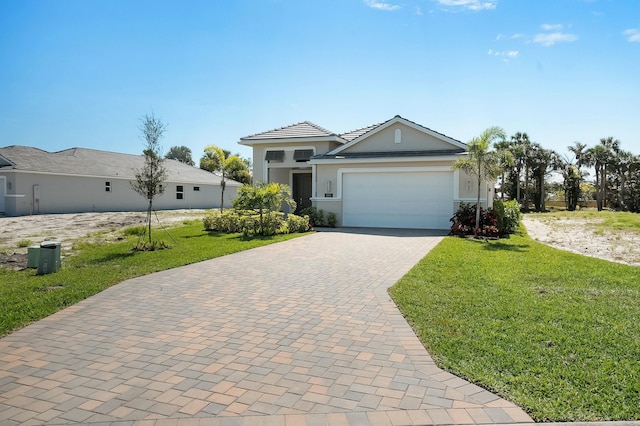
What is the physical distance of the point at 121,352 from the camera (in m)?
4.66

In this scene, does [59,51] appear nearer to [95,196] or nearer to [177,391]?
[177,391]

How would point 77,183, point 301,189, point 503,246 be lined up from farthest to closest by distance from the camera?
point 77,183, point 301,189, point 503,246

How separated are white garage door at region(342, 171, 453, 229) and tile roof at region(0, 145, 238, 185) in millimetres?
15070

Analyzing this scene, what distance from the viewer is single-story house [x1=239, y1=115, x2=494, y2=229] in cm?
1855

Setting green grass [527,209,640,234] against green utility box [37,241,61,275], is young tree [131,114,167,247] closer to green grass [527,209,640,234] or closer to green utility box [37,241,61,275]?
green utility box [37,241,61,275]

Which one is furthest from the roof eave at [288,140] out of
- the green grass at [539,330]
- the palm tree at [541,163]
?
the palm tree at [541,163]

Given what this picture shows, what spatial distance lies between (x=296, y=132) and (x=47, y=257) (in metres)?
16.6

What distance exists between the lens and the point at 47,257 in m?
9.27

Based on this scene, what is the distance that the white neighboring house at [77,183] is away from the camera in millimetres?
27469

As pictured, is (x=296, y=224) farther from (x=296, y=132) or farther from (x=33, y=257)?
(x=33, y=257)

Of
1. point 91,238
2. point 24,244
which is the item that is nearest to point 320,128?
point 91,238

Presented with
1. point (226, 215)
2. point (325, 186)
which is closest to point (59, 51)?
point (226, 215)

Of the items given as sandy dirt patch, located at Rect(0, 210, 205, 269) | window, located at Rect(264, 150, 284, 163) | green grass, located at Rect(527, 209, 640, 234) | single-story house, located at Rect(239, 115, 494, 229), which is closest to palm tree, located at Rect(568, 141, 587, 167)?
green grass, located at Rect(527, 209, 640, 234)

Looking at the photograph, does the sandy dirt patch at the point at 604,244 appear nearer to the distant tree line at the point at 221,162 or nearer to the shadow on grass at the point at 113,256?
the shadow on grass at the point at 113,256
